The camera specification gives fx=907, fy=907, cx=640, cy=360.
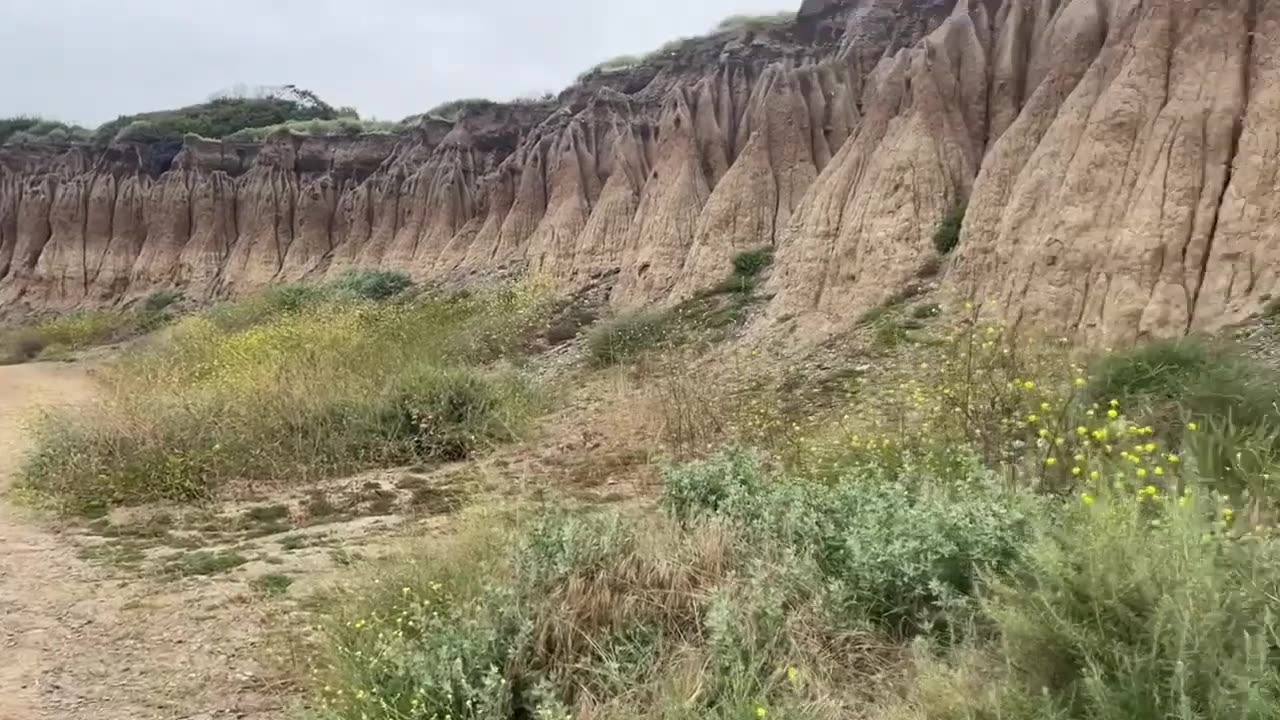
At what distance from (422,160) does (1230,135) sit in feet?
86.7

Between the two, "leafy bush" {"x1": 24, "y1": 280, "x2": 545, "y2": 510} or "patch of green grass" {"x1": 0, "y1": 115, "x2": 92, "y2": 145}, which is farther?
"patch of green grass" {"x1": 0, "y1": 115, "x2": 92, "y2": 145}

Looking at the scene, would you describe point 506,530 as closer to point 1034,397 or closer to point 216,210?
point 1034,397

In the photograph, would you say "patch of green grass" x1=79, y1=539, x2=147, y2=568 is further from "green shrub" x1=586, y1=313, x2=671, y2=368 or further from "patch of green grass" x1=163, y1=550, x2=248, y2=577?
"green shrub" x1=586, y1=313, x2=671, y2=368

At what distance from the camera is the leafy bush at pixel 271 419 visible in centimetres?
878

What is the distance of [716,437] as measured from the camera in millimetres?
8102

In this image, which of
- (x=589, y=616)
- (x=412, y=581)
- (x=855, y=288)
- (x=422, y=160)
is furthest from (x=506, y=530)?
(x=422, y=160)

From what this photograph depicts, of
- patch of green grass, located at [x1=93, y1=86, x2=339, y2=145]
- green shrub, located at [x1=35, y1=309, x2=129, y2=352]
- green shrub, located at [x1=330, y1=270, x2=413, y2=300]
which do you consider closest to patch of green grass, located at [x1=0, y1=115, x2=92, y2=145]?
patch of green grass, located at [x1=93, y1=86, x2=339, y2=145]

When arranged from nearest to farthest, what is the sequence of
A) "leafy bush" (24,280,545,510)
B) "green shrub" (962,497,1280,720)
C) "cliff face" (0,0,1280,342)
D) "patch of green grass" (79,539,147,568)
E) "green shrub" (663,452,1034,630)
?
→ 1. "green shrub" (962,497,1280,720)
2. "green shrub" (663,452,1034,630)
3. "patch of green grass" (79,539,147,568)
4. "leafy bush" (24,280,545,510)
5. "cliff face" (0,0,1280,342)

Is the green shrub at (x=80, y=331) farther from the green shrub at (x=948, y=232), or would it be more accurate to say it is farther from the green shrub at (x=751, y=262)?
the green shrub at (x=948, y=232)

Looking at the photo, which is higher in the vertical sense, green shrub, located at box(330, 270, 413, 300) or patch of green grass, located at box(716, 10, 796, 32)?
patch of green grass, located at box(716, 10, 796, 32)

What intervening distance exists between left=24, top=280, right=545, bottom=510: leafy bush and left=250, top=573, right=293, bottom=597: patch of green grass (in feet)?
9.09

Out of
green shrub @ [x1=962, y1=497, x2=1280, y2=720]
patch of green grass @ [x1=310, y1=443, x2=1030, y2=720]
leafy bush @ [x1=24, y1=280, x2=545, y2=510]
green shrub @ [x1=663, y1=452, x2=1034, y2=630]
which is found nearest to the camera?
green shrub @ [x1=962, y1=497, x2=1280, y2=720]

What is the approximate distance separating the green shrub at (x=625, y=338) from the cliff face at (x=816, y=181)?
1.77 metres

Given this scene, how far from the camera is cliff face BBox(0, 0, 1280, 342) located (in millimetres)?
9164
